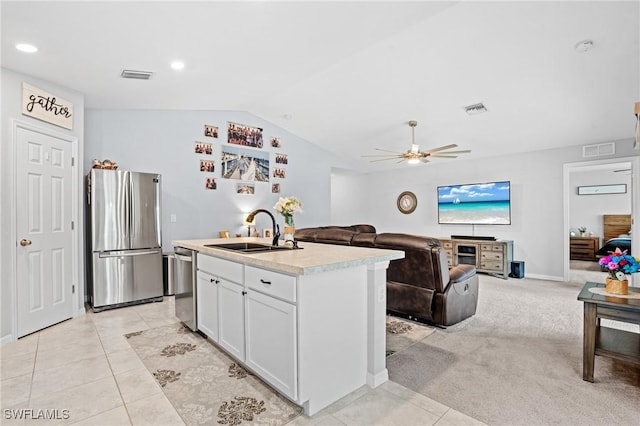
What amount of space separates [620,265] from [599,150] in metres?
4.10

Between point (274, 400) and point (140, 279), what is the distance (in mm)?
3122

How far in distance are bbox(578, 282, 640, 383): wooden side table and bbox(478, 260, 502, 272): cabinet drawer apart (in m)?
3.78

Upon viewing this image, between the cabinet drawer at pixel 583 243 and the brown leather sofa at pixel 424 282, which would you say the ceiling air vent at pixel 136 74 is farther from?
the cabinet drawer at pixel 583 243

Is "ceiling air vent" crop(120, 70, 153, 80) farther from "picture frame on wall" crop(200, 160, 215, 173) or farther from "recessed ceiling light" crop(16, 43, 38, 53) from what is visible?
"picture frame on wall" crop(200, 160, 215, 173)

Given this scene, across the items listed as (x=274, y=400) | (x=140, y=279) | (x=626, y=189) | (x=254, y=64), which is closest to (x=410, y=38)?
(x=254, y=64)

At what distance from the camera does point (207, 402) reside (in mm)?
1973

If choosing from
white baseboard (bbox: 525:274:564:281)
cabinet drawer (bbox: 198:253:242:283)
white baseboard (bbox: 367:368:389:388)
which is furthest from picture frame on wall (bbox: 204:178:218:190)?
white baseboard (bbox: 525:274:564:281)

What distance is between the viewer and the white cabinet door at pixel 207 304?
2.68m

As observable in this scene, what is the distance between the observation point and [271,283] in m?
1.94

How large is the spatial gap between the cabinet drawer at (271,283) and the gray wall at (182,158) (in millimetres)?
3545

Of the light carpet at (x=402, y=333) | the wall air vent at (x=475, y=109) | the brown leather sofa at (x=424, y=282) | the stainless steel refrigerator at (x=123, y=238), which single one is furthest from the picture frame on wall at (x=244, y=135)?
the light carpet at (x=402, y=333)

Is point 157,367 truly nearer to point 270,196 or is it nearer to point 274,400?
point 274,400

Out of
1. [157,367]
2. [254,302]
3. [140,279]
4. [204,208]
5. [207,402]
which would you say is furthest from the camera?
[204,208]

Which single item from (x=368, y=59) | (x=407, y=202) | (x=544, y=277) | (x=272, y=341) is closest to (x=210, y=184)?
(x=368, y=59)
